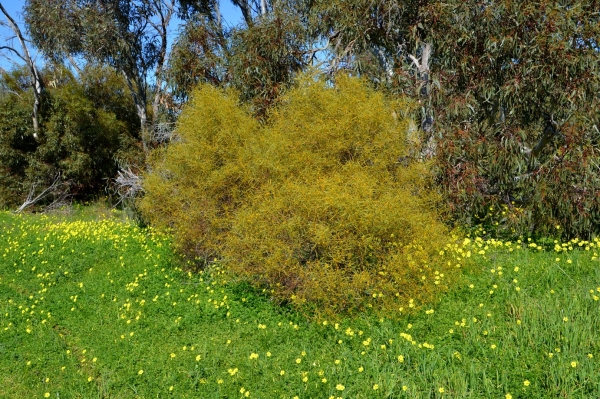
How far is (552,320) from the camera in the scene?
378 centimetres

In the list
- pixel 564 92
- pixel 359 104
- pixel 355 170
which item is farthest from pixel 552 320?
pixel 564 92

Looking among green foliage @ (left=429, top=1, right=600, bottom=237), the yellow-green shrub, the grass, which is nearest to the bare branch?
the yellow-green shrub

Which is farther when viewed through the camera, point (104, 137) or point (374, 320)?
point (104, 137)

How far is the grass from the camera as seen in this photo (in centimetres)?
347

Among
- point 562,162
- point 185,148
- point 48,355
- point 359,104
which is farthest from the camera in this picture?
point 185,148

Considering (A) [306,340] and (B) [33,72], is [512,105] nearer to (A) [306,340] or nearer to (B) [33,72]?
(A) [306,340]

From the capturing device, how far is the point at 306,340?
14.1 ft

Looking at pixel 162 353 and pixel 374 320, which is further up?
pixel 374 320

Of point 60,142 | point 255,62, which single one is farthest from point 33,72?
point 255,62

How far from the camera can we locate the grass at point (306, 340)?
3469 mm

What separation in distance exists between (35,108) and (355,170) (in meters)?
12.7

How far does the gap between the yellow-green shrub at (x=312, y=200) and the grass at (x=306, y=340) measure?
33cm

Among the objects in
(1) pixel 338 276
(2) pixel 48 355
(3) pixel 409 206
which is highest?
(3) pixel 409 206

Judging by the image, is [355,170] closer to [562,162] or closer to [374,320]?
[374,320]
